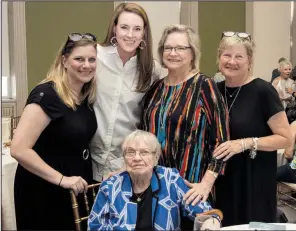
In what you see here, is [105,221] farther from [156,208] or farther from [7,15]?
[7,15]

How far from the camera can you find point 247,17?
6738 millimetres

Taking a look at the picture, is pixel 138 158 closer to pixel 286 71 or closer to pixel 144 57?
pixel 144 57

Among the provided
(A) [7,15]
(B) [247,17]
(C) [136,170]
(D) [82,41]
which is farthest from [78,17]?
(C) [136,170]

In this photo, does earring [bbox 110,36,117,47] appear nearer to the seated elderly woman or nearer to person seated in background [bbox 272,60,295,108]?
the seated elderly woman

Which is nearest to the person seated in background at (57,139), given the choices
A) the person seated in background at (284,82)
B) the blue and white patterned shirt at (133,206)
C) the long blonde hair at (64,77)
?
the long blonde hair at (64,77)

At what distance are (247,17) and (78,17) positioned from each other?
9.30ft

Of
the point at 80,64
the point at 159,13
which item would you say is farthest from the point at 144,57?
the point at 159,13

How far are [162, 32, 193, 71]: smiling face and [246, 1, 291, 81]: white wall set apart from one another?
5101mm

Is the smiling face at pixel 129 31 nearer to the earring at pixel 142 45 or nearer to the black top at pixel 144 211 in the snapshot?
the earring at pixel 142 45

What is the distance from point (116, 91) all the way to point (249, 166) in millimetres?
820

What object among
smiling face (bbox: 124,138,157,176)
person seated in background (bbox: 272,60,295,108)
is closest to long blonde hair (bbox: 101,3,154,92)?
smiling face (bbox: 124,138,157,176)

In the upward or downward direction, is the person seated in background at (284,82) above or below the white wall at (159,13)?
below

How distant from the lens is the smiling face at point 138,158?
1767 millimetres

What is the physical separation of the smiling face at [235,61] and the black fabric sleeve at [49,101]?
0.89m
